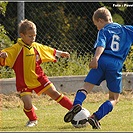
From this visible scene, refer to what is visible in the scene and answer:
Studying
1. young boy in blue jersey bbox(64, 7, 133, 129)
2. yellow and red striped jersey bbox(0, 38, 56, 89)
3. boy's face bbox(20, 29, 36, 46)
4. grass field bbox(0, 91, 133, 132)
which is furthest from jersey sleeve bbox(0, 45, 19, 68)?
young boy in blue jersey bbox(64, 7, 133, 129)

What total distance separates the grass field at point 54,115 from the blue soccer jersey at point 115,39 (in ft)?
2.90

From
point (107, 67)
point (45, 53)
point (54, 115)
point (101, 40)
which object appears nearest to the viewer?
point (101, 40)

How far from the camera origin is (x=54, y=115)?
8.57 metres

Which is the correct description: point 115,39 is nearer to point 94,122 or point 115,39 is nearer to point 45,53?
point 94,122

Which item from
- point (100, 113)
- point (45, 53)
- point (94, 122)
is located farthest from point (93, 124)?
point (45, 53)

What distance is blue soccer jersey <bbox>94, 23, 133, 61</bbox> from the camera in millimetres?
7289

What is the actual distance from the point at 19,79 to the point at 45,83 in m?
0.34

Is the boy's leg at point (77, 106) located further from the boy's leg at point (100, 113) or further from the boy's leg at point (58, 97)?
the boy's leg at point (58, 97)

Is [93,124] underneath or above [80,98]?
underneath

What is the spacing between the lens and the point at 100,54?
7074 millimetres

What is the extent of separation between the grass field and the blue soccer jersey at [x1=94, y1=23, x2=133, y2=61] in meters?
0.88

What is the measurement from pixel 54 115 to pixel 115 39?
5.79ft

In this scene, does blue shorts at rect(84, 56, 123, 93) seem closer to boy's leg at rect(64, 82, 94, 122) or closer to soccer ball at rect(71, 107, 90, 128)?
boy's leg at rect(64, 82, 94, 122)

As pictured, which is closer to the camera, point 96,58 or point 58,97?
point 96,58
